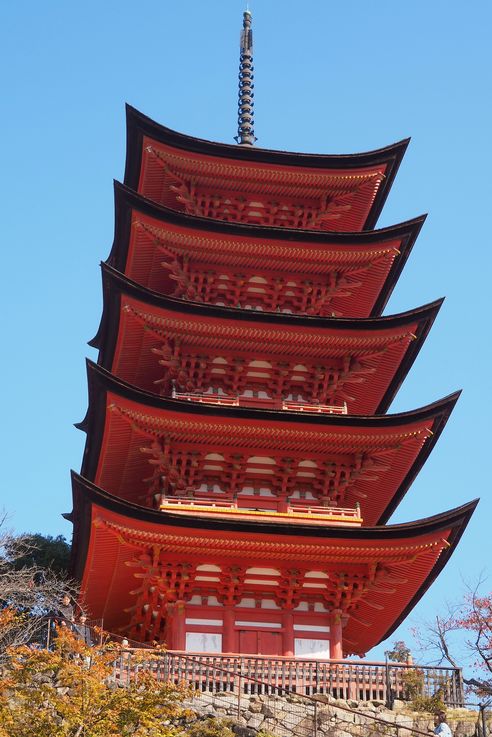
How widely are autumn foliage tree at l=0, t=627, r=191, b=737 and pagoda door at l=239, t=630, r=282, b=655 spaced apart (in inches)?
262

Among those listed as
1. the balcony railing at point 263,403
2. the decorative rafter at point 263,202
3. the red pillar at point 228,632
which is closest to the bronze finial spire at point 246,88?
the decorative rafter at point 263,202

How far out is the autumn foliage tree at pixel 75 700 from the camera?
17.6 metres

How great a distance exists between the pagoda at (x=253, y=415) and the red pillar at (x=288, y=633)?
46 mm

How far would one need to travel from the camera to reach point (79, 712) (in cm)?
1769

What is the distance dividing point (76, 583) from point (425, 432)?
29.5ft

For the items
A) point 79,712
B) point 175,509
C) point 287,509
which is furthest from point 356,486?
point 79,712

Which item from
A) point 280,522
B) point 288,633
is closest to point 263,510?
point 280,522

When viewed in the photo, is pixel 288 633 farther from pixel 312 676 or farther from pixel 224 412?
pixel 224 412

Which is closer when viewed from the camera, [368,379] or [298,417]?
[298,417]

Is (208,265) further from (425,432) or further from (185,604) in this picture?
(185,604)

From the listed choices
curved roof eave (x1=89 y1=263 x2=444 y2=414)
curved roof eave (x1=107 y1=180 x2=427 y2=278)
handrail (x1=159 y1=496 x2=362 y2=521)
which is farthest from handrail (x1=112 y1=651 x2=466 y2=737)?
curved roof eave (x1=107 y1=180 x2=427 y2=278)

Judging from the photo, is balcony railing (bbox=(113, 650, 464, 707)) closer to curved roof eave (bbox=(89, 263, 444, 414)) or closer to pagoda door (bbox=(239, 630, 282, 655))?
pagoda door (bbox=(239, 630, 282, 655))

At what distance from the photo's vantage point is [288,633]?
26125 millimetres

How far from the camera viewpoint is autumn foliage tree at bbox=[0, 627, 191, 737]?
1759cm
